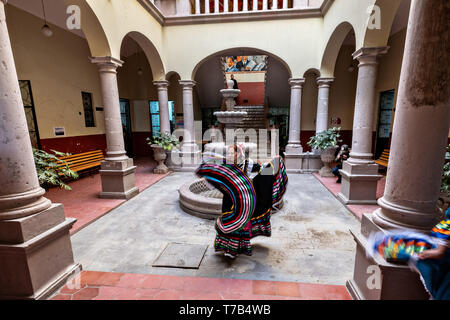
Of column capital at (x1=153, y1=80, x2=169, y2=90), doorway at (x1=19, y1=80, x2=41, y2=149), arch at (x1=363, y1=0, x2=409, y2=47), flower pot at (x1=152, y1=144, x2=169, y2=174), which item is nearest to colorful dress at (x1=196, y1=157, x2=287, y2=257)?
arch at (x1=363, y1=0, x2=409, y2=47)

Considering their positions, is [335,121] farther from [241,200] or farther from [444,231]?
[444,231]

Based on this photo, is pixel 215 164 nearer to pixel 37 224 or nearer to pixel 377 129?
pixel 37 224

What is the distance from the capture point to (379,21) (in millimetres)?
4707

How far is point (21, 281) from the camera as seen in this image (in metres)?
2.38

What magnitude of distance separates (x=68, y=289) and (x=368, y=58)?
654 cm

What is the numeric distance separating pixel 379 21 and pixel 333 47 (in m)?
3.25

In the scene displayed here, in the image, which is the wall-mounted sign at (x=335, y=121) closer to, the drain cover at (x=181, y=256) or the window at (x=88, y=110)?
the drain cover at (x=181, y=256)

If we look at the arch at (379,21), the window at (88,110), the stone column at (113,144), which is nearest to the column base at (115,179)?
the stone column at (113,144)

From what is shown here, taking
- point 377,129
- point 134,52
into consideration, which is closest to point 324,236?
point 377,129

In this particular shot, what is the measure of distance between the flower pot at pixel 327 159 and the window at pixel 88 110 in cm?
875

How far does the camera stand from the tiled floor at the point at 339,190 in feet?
16.0

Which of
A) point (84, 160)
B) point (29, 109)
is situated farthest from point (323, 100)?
point (29, 109)

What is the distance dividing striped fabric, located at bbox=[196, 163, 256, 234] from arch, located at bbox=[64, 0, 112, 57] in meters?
4.45

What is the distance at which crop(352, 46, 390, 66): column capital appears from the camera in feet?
16.0
